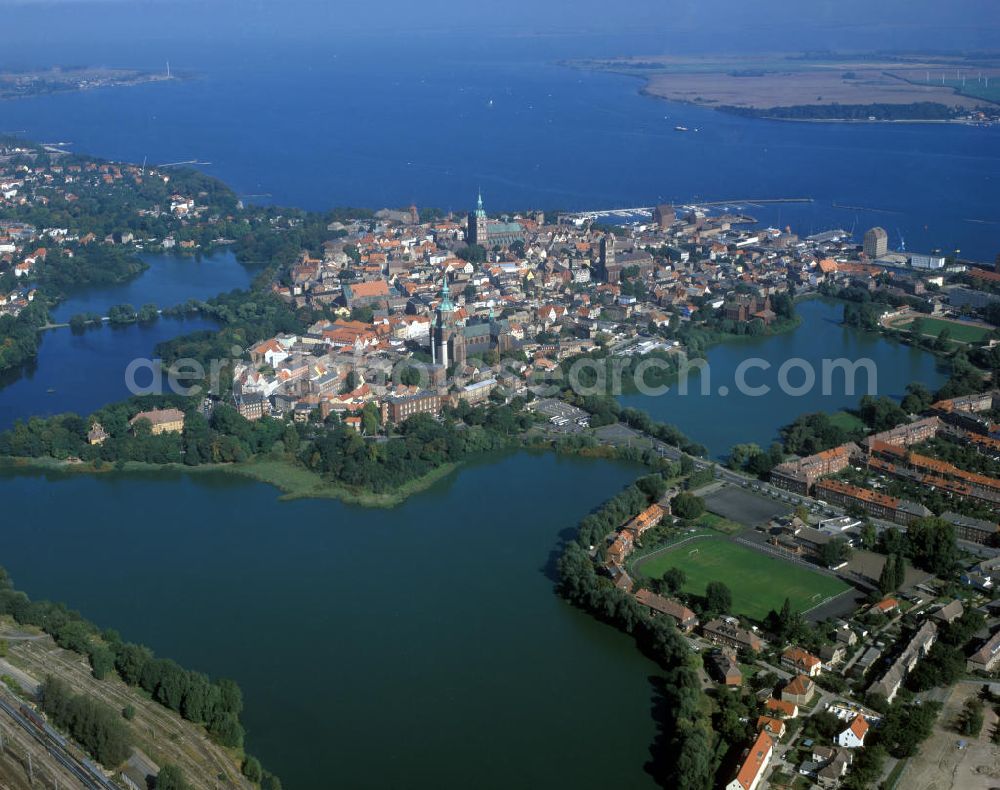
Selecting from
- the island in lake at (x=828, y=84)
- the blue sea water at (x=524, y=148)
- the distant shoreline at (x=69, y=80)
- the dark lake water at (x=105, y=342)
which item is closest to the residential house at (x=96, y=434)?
the dark lake water at (x=105, y=342)

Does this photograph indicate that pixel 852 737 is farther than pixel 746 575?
No

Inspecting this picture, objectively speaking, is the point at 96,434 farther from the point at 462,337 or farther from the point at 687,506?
the point at 687,506

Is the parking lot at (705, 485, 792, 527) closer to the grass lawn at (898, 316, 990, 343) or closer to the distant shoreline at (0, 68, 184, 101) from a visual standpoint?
the grass lawn at (898, 316, 990, 343)

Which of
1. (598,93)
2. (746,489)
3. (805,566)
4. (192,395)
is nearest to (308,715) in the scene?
(805,566)

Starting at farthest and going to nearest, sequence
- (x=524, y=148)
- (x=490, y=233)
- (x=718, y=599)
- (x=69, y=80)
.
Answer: (x=69, y=80)
(x=524, y=148)
(x=490, y=233)
(x=718, y=599)

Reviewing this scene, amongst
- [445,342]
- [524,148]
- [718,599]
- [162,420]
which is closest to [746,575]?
[718,599]

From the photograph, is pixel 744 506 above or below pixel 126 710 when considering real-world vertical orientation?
above
